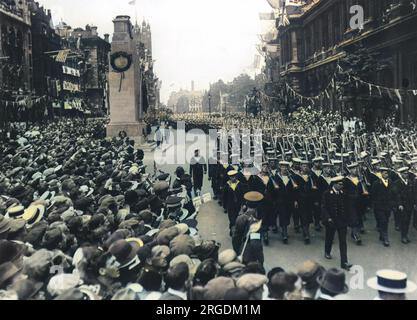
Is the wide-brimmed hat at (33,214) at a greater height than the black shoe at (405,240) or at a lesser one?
greater

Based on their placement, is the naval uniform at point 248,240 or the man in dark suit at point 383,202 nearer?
the naval uniform at point 248,240

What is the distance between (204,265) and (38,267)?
6.48ft

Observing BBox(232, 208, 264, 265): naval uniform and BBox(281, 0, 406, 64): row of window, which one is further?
BBox(281, 0, 406, 64): row of window

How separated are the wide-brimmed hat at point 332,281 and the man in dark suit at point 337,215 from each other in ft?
11.3

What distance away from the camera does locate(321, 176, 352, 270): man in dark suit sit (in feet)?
27.2

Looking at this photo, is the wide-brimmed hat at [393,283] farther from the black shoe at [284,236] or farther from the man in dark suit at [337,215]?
the black shoe at [284,236]

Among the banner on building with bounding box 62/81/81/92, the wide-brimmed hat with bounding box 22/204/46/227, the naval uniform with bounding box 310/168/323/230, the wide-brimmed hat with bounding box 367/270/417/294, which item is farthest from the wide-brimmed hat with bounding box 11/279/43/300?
the banner on building with bounding box 62/81/81/92

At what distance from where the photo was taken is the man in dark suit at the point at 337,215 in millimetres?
8281

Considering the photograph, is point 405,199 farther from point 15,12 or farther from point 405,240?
point 15,12

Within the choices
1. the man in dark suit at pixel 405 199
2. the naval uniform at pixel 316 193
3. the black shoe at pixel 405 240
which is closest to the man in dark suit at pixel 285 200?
the naval uniform at pixel 316 193

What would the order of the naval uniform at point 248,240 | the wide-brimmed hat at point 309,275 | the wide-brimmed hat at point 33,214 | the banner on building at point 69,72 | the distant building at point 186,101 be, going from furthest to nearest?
1. the distant building at point 186,101
2. the banner on building at point 69,72
3. the wide-brimmed hat at point 33,214
4. the naval uniform at point 248,240
5. the wide-brimmed hat at point 309,275

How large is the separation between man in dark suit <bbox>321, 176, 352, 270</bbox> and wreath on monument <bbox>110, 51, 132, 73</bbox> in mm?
20370

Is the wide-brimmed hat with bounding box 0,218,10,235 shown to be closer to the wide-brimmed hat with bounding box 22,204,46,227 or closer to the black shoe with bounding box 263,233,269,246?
the wide-brimmed hat with bounding box 22,204,46,227

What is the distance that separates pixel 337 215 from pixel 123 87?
20749mm
